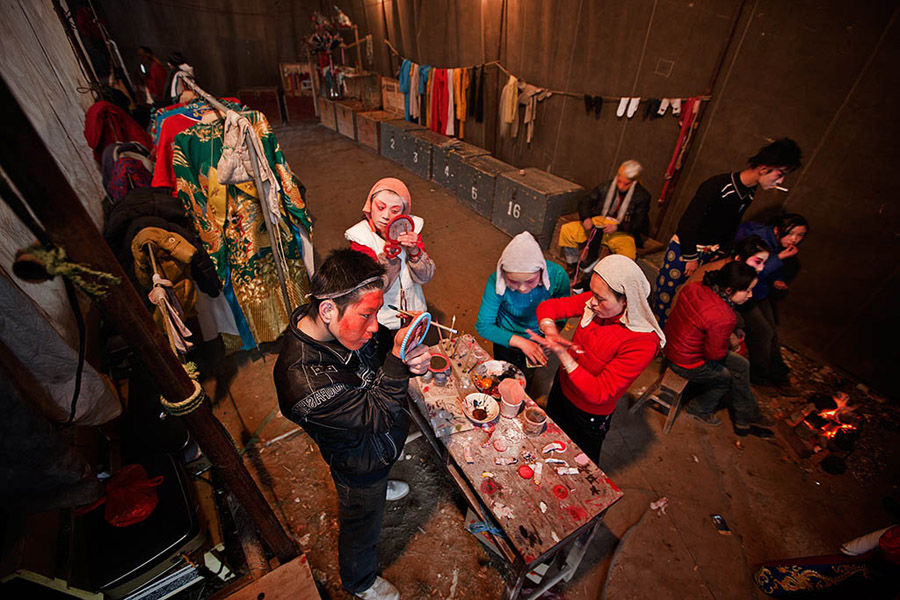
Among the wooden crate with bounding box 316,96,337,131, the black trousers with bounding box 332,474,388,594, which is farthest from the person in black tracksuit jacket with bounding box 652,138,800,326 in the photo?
the wooden crate with bounding box 316,96,337,131

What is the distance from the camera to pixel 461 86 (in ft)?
30.3

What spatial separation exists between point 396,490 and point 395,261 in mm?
2027

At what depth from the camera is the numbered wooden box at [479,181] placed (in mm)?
7570

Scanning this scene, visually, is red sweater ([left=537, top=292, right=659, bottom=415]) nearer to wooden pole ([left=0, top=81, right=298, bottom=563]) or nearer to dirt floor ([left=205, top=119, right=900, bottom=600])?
dirt floor ([left=205, top=119, right=900, bottom=600])

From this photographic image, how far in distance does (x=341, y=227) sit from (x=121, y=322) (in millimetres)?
6318

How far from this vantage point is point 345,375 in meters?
1.96

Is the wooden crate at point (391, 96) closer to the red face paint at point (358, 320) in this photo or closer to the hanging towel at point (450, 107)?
the hanging towel at point (450, 107)

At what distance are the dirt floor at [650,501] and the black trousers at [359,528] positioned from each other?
1.56 ft

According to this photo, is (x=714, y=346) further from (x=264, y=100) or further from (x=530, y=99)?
(x=264, y=100)

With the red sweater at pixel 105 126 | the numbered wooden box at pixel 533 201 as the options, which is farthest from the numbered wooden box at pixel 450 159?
the red sweater at pixel 105 126

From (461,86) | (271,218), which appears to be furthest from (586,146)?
(271,218)

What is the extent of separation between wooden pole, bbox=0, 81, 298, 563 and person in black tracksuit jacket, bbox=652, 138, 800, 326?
487 centimetres

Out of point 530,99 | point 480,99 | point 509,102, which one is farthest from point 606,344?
point 480,99

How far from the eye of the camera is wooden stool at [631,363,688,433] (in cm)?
375
